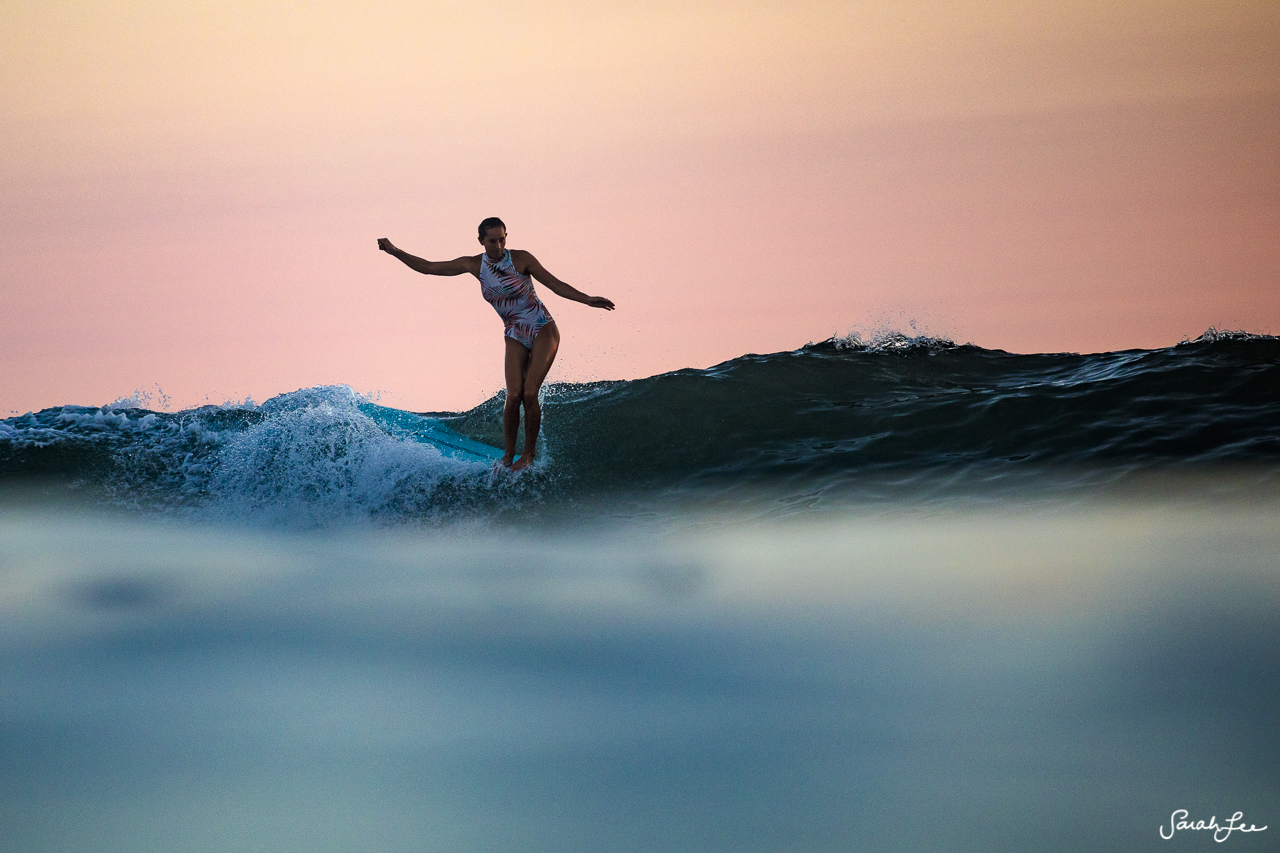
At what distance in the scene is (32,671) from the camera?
4.99 metres

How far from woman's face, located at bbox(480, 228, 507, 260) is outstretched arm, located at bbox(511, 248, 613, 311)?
0.38 feet

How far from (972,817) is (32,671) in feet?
14.8

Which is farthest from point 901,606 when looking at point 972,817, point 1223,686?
point 972,817

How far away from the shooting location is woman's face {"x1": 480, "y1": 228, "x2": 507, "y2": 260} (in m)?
7.80

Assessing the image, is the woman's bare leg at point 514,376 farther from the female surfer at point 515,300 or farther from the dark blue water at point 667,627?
the dark blue water at point 667,627

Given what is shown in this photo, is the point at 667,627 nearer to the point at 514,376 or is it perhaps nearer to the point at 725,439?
the point at 514,376

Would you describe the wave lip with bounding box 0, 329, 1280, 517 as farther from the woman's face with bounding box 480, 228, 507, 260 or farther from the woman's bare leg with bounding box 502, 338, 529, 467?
the woman's face with bounding box 480, 228, 507, 260

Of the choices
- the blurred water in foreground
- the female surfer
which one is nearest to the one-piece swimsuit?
the female surfer

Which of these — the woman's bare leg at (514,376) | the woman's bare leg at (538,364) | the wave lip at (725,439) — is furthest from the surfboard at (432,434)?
the woman's bare leg at (538,364)

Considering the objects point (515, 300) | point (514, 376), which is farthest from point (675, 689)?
point (515, 300)

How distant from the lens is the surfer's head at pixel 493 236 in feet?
25.6

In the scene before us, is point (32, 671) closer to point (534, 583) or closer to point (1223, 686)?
point (534, 583)

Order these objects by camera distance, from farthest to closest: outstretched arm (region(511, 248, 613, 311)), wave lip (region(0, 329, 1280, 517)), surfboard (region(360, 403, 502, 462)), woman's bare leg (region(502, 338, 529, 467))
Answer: surfboard (region(360, 403, 502, 462)) < wave lip (region(0, 329, 1280, 517)) < woman's bare leg (region(502, 338, 529, 467)) < outstretched arm (region(511, 248, 613, 311))

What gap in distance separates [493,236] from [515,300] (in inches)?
21.9
